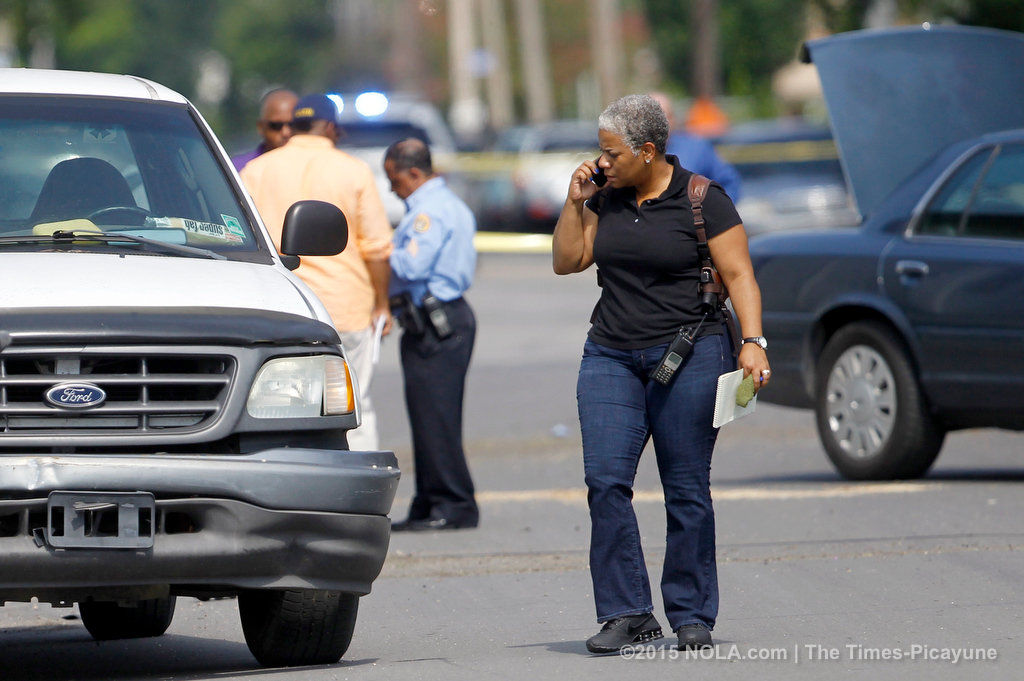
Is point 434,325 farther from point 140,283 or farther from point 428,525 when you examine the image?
point 140,283

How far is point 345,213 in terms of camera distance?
8.60 metres

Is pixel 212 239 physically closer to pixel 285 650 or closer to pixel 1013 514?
pixel 285 650

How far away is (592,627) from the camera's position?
6598 mm

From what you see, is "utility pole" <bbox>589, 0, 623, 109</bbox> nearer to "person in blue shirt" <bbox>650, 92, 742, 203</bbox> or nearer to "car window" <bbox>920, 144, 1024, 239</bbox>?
"person in blue shirt" <bbox>650, 92, 742, 203</bbox>

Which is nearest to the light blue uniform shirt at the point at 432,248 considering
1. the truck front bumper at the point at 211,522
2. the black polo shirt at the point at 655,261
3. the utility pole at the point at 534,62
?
the black polo shirt at the point at 655,261

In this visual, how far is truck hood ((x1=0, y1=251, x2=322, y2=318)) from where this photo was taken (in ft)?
17.1

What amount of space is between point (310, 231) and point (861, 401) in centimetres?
437

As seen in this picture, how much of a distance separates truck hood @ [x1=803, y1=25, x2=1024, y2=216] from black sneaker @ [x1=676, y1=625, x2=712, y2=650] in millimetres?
4578

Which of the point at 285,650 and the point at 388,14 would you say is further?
the point at 388,14

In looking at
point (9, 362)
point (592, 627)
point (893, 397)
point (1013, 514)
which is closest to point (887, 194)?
point (893, 397)

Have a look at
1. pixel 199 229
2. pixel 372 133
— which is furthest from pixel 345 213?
pixel 372 133

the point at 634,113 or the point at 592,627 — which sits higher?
the point at 634,113

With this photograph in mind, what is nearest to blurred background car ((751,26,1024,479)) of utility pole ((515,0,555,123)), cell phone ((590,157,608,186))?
cell phone ((590,157,608,186))

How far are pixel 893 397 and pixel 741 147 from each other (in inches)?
807
